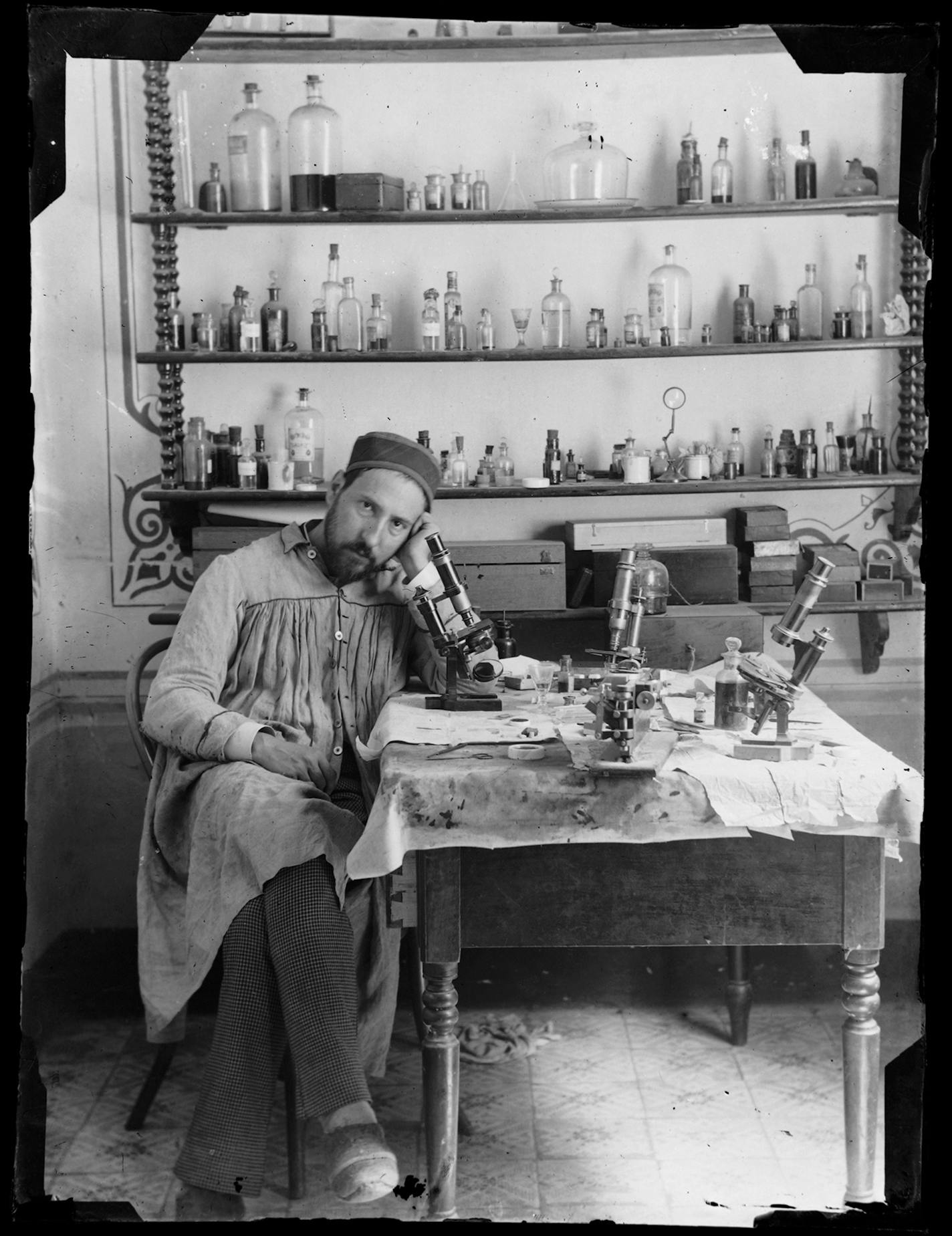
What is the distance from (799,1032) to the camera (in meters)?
4.18

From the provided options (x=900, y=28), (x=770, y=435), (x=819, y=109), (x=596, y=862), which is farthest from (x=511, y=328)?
(x=596, y=862)

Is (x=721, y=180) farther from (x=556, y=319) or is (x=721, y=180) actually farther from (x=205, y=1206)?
(x=205, y=1206)

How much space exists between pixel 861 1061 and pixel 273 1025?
4.38 feet

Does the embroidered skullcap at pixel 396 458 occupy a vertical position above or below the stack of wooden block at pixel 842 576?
above

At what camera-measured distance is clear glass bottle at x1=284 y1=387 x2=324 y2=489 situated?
4711 millimetres

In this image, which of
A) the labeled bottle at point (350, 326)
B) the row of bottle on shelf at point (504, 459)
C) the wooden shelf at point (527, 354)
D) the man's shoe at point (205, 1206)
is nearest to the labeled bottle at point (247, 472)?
the row of bottle on shelf at point (504, 459)

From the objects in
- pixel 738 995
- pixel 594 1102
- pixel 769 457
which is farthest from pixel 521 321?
pixel 594 1102

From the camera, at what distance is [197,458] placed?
4.69 meters

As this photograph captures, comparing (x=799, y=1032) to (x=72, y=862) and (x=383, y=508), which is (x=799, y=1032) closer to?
(x=383, y=508)

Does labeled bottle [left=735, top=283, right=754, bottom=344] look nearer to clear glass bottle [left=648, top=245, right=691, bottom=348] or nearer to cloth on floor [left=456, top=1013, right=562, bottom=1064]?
clear glass bottle [left=648, top=245, right=691, bottom=348]

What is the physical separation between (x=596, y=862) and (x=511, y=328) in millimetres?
2406

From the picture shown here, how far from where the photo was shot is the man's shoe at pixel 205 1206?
312 cm

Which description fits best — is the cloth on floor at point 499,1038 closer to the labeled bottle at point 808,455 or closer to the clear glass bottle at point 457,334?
the labeled bottle at point 808,455

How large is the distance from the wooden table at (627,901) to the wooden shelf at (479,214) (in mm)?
2307
